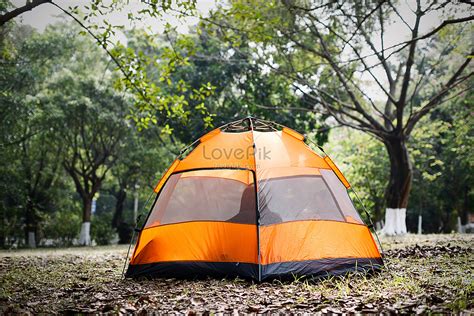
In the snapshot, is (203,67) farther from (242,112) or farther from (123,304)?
(123,304)

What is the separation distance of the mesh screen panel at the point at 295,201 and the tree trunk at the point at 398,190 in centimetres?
802

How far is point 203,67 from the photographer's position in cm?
1836

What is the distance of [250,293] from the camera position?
471 cm

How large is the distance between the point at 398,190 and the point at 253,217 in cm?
899

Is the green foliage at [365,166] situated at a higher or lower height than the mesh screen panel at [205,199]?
higher

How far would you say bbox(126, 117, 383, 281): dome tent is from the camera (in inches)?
220

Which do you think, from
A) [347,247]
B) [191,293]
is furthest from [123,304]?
[347,247]

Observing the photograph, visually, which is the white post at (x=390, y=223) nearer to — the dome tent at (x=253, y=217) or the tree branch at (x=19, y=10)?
the dome tent at (x=253, y=217)

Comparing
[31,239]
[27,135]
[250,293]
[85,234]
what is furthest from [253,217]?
[31,239]

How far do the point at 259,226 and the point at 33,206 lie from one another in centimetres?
1494

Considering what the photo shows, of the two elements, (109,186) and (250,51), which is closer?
(250,51)

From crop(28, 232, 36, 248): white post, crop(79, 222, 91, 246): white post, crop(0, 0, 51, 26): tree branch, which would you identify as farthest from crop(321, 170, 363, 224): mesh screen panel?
crop(28, 232, 36, 248): white post

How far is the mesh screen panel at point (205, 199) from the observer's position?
6.02 m

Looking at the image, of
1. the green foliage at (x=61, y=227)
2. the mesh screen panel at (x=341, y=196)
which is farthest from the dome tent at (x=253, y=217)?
the green foliage at (x=61, y=227)
